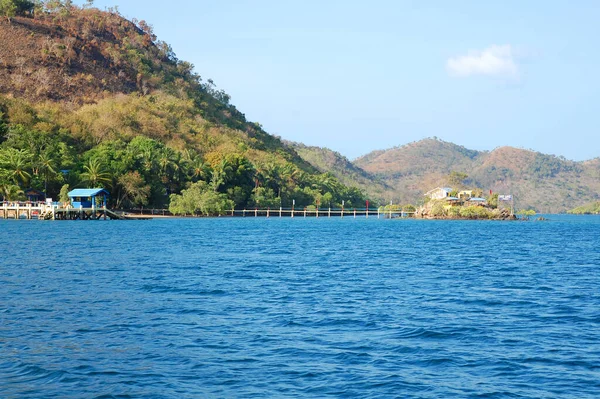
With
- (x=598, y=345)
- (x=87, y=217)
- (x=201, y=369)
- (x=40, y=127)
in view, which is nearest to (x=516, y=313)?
(x=598, y=345)

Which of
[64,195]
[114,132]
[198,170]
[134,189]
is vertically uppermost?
[114,132]

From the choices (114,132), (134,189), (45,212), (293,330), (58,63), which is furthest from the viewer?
(58,63)

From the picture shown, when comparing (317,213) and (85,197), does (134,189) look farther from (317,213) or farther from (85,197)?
(317,213)

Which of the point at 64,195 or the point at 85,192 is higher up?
the point at 85,192

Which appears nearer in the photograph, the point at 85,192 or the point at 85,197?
the point at 85,192

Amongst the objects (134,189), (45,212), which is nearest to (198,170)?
(134,189)

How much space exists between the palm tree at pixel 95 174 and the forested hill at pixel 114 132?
17 cm

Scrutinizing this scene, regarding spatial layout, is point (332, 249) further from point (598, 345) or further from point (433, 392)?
point (433, 392)

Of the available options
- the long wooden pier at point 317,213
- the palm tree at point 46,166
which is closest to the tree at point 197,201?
the long wooden pier at point 317,213

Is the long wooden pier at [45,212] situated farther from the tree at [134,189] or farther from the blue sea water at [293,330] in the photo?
the blue sea water at [293,330]

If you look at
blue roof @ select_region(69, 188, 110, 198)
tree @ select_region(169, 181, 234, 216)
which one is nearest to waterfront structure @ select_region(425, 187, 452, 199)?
tree @ select_region(169, 181, 234, 216)

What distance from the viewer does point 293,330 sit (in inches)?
770

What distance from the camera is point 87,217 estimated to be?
319ft

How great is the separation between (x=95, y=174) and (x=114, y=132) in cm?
3125
